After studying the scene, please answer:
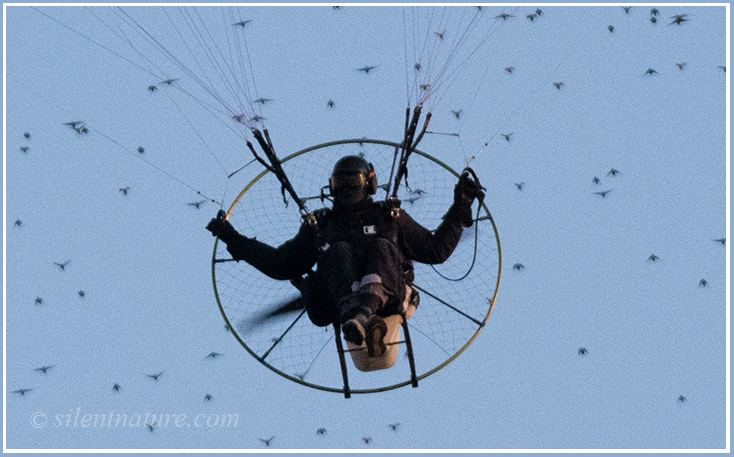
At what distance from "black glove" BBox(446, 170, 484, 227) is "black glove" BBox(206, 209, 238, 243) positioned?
6.24ft

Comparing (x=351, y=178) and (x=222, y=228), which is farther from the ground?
(x=351, y=178)

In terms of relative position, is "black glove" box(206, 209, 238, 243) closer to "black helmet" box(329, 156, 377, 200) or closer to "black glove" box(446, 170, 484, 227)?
"black helmet" box(329, 156, 377, 200)

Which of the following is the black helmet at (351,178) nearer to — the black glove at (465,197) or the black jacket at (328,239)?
the black jacket at (328,239)

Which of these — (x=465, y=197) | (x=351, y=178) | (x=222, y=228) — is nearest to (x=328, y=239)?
(x=351, y=178)

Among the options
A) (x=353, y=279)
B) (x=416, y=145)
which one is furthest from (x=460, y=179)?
(x=353, y=279)

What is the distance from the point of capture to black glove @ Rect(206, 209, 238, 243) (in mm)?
12742

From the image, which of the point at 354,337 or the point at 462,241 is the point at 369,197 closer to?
the point at 462,241

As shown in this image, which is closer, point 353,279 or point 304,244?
point 353,279

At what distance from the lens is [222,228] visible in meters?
12.8

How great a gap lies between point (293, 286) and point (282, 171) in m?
1.14

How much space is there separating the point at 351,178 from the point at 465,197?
100 centimetres

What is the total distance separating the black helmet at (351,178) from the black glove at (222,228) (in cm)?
95

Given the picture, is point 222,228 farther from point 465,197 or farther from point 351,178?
point 465,197

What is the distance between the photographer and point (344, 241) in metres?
12.2
